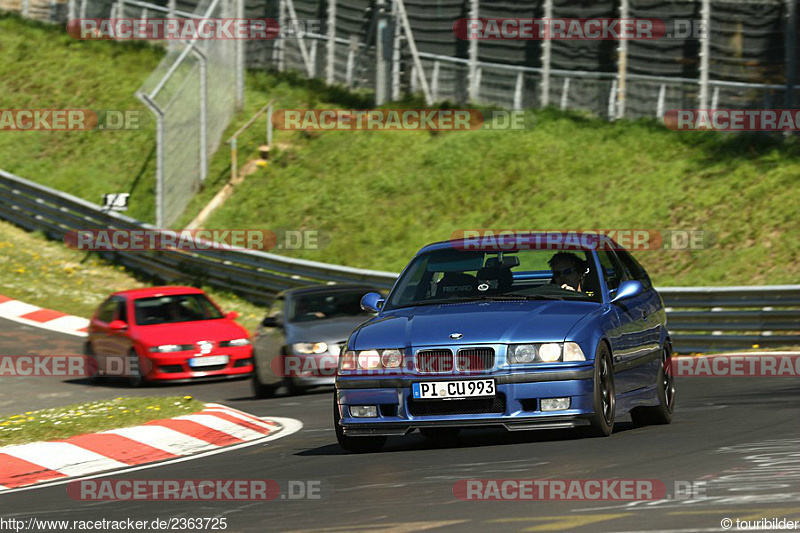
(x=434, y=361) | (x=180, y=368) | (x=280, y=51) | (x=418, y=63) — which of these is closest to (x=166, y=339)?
(x=180, y=368)

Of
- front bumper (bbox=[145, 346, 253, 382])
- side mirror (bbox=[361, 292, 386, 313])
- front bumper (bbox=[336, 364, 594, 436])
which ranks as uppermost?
side mirror (bbox=[361, 292, 386, 313])

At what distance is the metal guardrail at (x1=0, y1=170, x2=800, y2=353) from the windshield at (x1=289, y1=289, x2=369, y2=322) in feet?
11.8

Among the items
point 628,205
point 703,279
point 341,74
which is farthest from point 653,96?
point 341,74

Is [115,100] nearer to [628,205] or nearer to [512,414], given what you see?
[628,205]

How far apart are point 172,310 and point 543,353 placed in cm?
1262

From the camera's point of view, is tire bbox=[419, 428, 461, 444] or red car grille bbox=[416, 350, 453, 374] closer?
red car grille bbox=[416, 350, 453, 374]

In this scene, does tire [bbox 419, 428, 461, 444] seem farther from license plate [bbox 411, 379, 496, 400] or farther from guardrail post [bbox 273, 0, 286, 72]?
guardrail post [bbox 273, 0, 286, 72]

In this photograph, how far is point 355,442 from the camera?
34.6 feet

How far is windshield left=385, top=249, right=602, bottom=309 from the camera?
10750 mm

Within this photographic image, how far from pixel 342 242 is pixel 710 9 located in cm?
910

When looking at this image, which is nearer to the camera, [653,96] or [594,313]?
[594,313]

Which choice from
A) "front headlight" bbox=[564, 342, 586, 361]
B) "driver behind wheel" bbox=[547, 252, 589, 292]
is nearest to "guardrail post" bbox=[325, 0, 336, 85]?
"driver behind wheel" bbox=[547, 252, 589, 292]

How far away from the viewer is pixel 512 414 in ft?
32.0

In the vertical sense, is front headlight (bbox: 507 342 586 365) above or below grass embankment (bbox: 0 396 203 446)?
above
